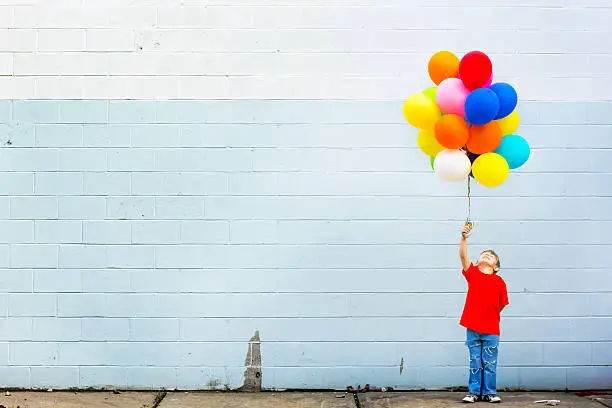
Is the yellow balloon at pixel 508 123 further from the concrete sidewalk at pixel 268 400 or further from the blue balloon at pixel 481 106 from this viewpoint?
the concrete sidewalk at pixel 268 400

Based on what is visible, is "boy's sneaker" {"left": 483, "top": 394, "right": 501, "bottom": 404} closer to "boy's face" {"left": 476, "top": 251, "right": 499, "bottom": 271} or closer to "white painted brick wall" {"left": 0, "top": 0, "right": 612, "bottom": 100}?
"boy's face" {"left": 476, "top": 251, "right": 499, "bottom": 271}

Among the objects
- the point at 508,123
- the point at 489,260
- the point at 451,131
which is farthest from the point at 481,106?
the point at 489,260

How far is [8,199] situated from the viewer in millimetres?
6824

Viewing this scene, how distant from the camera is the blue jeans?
20.6 ft

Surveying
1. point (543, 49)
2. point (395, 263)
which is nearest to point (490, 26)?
point (543, 49)

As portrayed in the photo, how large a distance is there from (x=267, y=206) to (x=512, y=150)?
2133 millimetres

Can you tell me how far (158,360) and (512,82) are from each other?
3.77 m

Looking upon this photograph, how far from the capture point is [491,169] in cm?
553

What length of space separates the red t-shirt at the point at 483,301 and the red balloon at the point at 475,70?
1.51 meters

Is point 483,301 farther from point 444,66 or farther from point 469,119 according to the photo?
point 444,66

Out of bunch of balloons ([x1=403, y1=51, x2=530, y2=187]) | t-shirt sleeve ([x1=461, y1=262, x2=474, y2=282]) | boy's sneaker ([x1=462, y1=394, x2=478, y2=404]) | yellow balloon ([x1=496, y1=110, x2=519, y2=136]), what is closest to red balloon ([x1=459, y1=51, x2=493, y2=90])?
bunch of balloons ([x1=403, y1=51, x2=530, y2=187])

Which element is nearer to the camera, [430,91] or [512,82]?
[430,91]

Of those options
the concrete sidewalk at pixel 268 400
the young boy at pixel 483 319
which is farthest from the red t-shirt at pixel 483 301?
the concrete sidewalk at pixel 268 400

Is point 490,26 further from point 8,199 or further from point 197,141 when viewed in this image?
point 8,199
